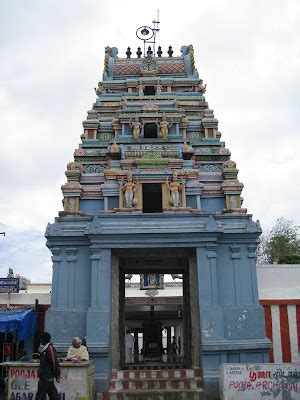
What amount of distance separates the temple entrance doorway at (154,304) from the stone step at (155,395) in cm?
132

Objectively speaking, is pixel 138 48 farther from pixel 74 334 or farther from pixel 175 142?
pixel 74 334

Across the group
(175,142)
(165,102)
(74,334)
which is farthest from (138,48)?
(74,334)

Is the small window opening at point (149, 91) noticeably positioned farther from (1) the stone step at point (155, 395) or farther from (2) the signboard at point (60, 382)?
(2) the signboard at point (60, 382)

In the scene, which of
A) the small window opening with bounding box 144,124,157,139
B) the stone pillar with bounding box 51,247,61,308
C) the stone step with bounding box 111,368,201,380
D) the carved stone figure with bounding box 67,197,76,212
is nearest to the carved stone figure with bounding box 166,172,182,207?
the small window opening with bounding box 144,124,157,139

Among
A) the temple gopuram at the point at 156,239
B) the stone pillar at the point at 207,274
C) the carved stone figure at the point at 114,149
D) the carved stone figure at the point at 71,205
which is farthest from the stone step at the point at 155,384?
the carved stone figure at the point at 114,149

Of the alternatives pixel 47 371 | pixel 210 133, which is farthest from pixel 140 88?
pixel 47 371

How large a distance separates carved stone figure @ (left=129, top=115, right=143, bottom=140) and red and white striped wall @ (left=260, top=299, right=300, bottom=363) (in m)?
6.92

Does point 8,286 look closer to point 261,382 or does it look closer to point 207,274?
point 207,274

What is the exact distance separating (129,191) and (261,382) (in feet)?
21.8

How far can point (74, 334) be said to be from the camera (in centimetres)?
1305

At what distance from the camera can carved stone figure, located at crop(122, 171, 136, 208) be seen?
14.6 m

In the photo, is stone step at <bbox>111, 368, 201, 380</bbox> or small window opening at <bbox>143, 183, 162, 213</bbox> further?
small window opening at <bbox>143, 183, 162, 213</bbox>

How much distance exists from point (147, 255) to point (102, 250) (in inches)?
74.5

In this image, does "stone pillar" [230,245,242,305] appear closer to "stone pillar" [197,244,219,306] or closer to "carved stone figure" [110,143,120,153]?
"stone pillar" [197,244,219,306]
